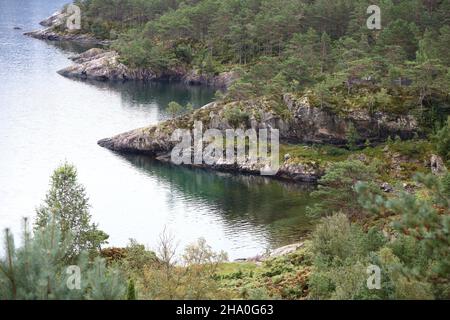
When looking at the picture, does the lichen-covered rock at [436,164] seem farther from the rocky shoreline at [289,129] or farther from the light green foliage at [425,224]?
the light green foliage at [425,224]

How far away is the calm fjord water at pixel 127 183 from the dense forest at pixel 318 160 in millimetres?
6789

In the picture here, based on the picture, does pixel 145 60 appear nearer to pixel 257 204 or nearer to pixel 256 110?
pixel 256 110

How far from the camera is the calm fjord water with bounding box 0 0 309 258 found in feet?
241

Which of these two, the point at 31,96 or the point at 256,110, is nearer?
the point at 256,110

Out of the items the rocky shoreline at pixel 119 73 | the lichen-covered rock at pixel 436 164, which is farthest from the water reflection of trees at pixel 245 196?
the rocky shoreline at pixel 119 73

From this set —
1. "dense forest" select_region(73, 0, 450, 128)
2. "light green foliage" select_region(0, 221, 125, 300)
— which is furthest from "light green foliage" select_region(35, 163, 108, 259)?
"dense forest" select_region(73, 0, 450, 128)

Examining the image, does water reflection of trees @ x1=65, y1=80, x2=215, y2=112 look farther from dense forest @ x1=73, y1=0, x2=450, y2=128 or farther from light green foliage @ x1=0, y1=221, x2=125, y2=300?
light green foliage @ x1=0, y1=221, x2=125, y2=300

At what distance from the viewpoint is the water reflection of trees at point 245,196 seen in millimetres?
74438

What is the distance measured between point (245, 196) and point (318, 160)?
12514 millimetres

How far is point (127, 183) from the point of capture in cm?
8888

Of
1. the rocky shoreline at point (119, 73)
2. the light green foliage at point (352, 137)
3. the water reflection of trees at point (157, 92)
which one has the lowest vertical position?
the light green foliage at point (352, 137)

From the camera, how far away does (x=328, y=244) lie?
4978cm

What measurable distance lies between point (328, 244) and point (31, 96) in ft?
324

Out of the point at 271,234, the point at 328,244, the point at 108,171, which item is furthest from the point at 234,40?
the point at 328,244
